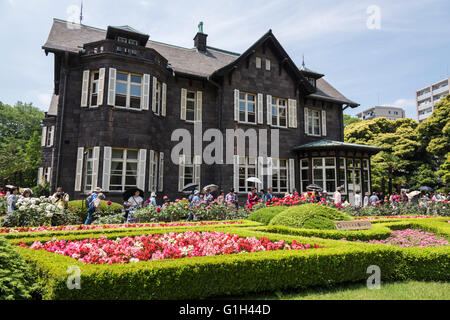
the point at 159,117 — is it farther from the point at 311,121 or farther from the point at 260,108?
the point at 311,121

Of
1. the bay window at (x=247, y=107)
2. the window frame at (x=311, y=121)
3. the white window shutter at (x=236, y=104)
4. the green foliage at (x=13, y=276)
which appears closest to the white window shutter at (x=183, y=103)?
the white window shutter at (x=236, y=104)

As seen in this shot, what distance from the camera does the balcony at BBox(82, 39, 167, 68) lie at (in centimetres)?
1535

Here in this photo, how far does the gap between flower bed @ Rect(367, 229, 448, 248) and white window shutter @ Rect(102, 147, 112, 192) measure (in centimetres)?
1188

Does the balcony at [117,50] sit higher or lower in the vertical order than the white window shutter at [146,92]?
higher

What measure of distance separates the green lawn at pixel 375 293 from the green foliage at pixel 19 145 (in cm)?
4059

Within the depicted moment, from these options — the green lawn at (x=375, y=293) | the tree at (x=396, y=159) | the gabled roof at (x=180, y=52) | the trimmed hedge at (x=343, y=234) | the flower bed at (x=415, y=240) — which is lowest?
the green lawn at (x=375, y=293)

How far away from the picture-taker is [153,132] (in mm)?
16094

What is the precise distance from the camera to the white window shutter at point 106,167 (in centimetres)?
1441

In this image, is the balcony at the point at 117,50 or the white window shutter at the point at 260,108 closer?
the balcony at the point at 117,50

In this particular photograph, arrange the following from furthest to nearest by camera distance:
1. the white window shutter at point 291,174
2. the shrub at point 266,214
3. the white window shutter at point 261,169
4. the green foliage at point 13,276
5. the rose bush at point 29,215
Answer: the white window shutter at point 291,174
the white window shutter at point 261,169
the shrub at point 266,214
the rose bush at point 29,215
the green foliage at point 13,276

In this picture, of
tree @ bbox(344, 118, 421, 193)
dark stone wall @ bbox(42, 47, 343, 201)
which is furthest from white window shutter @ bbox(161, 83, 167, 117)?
tree @ bbox(344, 118, 421, 193)

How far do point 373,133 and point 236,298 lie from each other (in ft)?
133

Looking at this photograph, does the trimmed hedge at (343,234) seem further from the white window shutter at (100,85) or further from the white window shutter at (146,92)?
the white window shutter at (100,85)

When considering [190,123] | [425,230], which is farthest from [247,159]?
[425,230]
